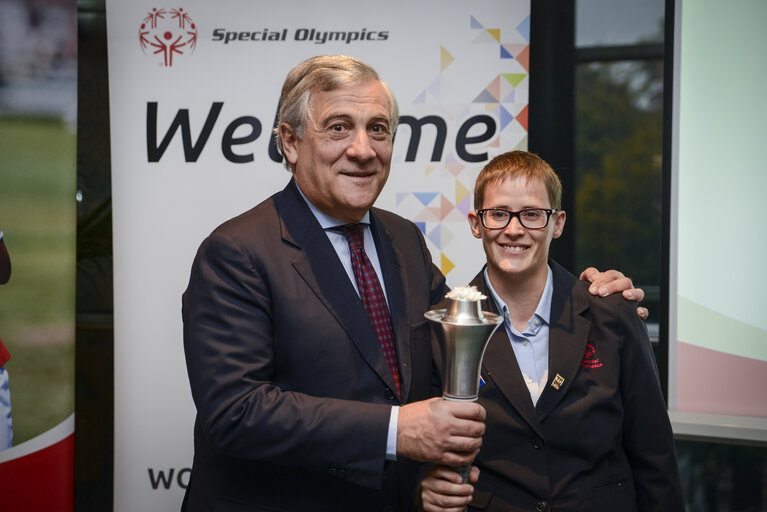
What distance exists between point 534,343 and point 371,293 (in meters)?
0.53

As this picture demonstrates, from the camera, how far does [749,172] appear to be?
3.20m

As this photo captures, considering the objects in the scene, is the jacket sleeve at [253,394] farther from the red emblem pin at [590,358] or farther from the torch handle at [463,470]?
the red emblem pin at [590,358]

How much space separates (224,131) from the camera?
11.2ft

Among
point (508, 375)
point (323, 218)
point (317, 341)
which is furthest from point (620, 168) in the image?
point (317, 341)

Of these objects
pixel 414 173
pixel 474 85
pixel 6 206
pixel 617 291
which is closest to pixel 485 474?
pixel 617 291

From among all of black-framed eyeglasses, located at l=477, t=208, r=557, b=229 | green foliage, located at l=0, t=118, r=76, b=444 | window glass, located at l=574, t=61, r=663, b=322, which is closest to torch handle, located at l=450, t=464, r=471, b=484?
black-framed eyeglasses, located at l=477, t=208, r=557, b=229

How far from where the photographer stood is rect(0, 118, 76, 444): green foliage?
3.47 meters

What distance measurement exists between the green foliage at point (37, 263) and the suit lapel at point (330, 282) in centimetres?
205

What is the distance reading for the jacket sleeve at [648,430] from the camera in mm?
2010

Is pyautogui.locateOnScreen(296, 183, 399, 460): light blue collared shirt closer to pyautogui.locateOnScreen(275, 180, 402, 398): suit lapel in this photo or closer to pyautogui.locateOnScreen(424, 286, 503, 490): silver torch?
pyautogui.locateOnScreen(275, 180, 402, 398): suit lapel

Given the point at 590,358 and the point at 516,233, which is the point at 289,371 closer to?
the point at 516,233

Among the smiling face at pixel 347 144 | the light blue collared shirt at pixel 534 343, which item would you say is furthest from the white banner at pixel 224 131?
the smiling face at pixel 347 144

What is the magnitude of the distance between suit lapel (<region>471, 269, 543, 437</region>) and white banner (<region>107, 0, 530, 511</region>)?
1319 millimetres

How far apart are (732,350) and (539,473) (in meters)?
1.83
